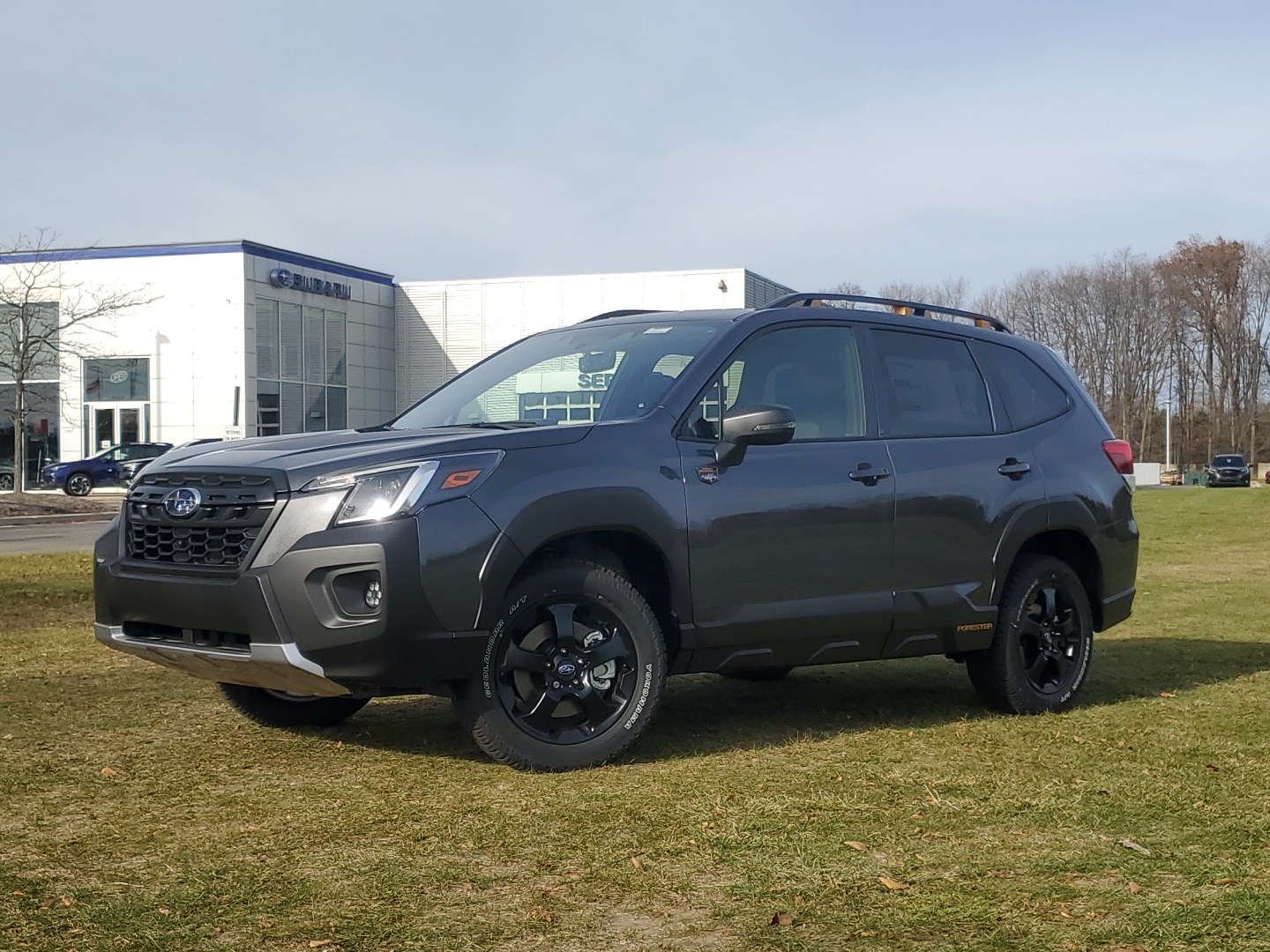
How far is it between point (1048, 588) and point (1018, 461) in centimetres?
66

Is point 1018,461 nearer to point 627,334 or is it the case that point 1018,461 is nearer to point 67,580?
point 627,334

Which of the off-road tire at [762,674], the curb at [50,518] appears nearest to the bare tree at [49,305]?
the curb at [50,518]

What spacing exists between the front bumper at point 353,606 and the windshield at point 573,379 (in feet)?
2.99

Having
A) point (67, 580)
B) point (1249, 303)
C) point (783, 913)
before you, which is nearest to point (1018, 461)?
point (783, 913)

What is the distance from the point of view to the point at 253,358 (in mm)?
51219

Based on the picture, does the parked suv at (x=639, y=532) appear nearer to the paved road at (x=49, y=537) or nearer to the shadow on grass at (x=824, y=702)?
the shadow on grass at (x=824, y=702)

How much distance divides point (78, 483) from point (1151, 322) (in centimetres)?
6801

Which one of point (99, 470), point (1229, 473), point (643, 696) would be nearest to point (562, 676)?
point (643, 696)

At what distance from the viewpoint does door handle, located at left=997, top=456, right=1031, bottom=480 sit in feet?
24.1

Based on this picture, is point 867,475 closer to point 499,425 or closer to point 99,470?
point 499,425

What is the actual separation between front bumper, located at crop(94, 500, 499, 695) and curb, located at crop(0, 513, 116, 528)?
83.1ft

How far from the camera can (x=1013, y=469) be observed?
7391 mm

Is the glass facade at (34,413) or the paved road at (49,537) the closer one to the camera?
the paved road at (49,537)

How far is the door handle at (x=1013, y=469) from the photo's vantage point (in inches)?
289
